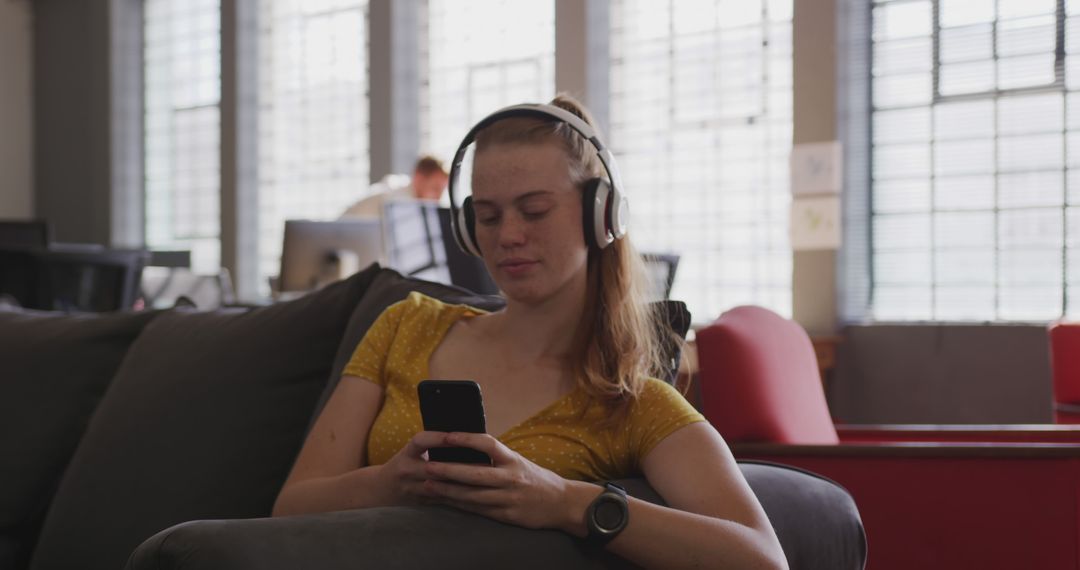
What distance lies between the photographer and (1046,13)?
549cm

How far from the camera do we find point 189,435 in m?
1.89

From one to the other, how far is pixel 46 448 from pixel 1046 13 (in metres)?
5.08

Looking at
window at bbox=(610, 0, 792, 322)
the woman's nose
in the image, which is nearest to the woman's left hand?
the woman's nose

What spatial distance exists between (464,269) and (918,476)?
161 centimetres

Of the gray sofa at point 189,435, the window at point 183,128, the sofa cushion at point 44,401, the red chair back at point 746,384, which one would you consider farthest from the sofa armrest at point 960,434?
the window at point 183,128

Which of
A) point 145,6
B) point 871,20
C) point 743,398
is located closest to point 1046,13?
point 871,20

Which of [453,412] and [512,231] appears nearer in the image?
[453,412]

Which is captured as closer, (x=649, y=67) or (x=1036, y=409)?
(x=1036, y=409)

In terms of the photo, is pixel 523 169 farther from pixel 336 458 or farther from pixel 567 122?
pixel 336 458

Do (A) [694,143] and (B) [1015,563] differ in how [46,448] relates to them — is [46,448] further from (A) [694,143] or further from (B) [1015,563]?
(A) [694,143]

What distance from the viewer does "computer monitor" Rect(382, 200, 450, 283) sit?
3291mm

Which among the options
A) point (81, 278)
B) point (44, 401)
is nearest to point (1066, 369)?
point (44, 401)

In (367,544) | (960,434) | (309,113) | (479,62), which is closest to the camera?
(367,544)

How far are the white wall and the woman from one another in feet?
31.5
